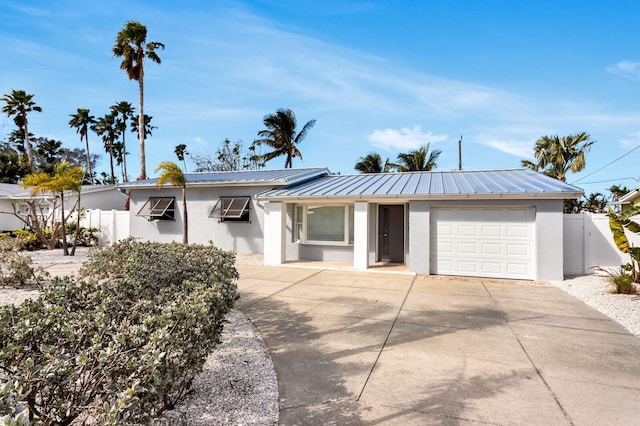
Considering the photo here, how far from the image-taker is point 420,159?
2755cm

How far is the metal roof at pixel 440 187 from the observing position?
9845mm

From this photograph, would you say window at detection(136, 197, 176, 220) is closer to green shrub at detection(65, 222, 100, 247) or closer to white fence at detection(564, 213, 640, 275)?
green shrub at detection(65, 222, 100, 247)

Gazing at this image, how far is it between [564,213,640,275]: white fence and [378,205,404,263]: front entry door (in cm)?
548

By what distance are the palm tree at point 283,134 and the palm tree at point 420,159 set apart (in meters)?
9.08

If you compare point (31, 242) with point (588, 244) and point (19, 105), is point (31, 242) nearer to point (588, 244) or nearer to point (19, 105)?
point (19, 105)

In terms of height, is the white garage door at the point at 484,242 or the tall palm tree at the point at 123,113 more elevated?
the tall palm tree at the point at 123,113

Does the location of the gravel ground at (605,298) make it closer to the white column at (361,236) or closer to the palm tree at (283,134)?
the white column at (361,236)

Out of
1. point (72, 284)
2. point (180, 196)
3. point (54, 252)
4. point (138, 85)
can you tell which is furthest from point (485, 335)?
point (138, 85)

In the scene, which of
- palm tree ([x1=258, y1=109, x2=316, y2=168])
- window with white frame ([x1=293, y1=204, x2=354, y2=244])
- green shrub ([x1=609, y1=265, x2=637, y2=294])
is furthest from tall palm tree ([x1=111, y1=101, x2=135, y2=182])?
green shrub ([x1=609, y1=265, x2=637, y2=294])

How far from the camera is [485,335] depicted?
5414mm

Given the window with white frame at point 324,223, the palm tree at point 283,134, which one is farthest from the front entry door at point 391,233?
the palm tree at point 283,134

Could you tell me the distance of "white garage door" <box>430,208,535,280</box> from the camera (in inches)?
398

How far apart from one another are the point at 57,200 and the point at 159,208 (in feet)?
35.0

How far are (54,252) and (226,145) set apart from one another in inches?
881
